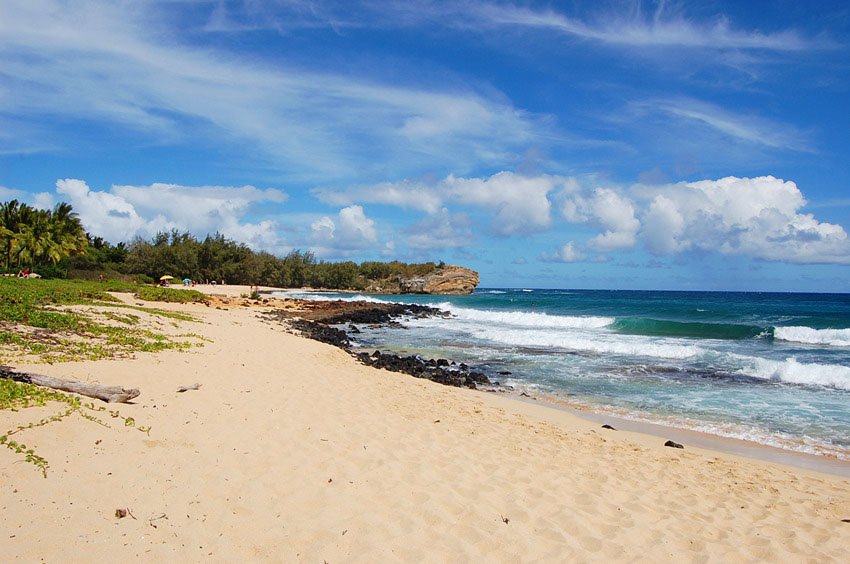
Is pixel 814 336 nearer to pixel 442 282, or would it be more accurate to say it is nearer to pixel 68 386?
pixel 68 386

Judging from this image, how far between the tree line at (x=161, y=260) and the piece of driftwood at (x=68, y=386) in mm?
41424

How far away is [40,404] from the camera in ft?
18.7

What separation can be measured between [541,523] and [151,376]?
6751 mm

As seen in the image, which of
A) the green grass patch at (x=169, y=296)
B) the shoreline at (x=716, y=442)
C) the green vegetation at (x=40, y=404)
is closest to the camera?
the green vegetation at (x=40, y=404)

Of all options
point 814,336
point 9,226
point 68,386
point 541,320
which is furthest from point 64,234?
point 814,336

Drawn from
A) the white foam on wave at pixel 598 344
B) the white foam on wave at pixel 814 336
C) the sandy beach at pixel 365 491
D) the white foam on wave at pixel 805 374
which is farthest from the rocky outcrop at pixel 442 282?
the sandy beach at pixel 365 491

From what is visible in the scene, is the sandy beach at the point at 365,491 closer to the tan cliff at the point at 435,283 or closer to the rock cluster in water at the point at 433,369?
the rock cluster in water at the point at 433,369

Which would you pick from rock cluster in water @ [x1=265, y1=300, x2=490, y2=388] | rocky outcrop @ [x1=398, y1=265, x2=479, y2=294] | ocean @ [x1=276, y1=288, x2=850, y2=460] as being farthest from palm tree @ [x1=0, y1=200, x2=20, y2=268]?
rocky outcrop @ [x1=398, y1=265, x2=479, y2=294]

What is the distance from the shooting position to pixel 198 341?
13.8 m

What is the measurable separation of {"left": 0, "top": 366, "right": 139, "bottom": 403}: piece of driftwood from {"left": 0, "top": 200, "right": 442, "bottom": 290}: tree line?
41.4 meters

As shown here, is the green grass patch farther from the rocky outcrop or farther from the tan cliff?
the tan cliff

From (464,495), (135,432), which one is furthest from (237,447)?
(464,495)

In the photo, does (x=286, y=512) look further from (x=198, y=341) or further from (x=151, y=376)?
(x=198, y=341)

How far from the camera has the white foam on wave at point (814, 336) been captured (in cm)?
2709
